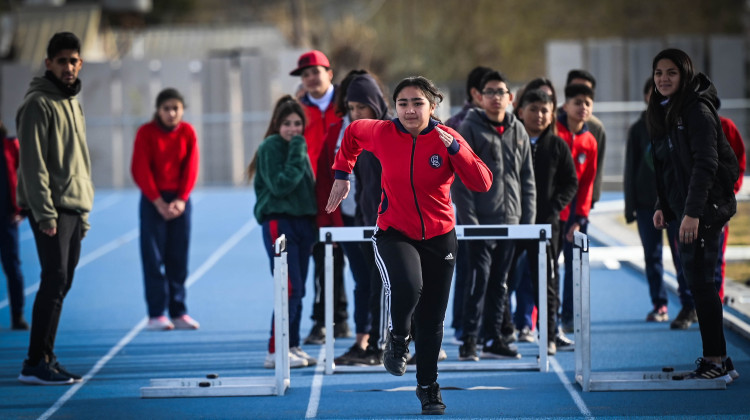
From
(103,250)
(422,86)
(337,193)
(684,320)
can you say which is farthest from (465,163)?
(103,250)

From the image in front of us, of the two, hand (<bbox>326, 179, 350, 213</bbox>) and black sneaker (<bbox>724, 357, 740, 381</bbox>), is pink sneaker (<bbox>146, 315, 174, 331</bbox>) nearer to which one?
hand (<bbox>326, 179, 350, 213</bbox>)

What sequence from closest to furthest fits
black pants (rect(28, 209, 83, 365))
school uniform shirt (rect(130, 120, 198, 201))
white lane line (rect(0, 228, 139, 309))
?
black pants (rect(28, 209, 83, 365)) → school uniform shirt (rect(130, 120, 198, 201)) → white lane line (rect(0, 228, 139, 309))

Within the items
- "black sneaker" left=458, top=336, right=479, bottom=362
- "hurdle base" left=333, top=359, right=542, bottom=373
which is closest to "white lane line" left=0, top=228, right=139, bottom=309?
"hurdle base" left=333, top=359, right=542, bottom=373

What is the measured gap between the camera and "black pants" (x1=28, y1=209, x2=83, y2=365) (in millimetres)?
7855

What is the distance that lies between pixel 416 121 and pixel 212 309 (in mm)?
5594

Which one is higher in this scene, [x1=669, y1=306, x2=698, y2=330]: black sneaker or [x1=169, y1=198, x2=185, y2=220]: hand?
[x1=169, y1=198, x2=185, y2=220]: hand

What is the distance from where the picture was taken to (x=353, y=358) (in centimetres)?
820

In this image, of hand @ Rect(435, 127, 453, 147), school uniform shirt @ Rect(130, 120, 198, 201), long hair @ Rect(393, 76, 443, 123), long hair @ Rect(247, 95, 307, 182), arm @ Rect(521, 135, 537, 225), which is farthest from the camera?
school uniform shirt @ Rect(130, 120, 198, 201)

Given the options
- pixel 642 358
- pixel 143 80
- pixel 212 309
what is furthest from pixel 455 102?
pixel 642 358

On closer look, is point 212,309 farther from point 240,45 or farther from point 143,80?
point 240,45

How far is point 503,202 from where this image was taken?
818cm

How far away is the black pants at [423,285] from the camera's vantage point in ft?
21.1

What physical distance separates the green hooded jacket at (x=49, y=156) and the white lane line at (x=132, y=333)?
111 centimetres

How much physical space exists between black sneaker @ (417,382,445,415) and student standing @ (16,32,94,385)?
271 centimetres
